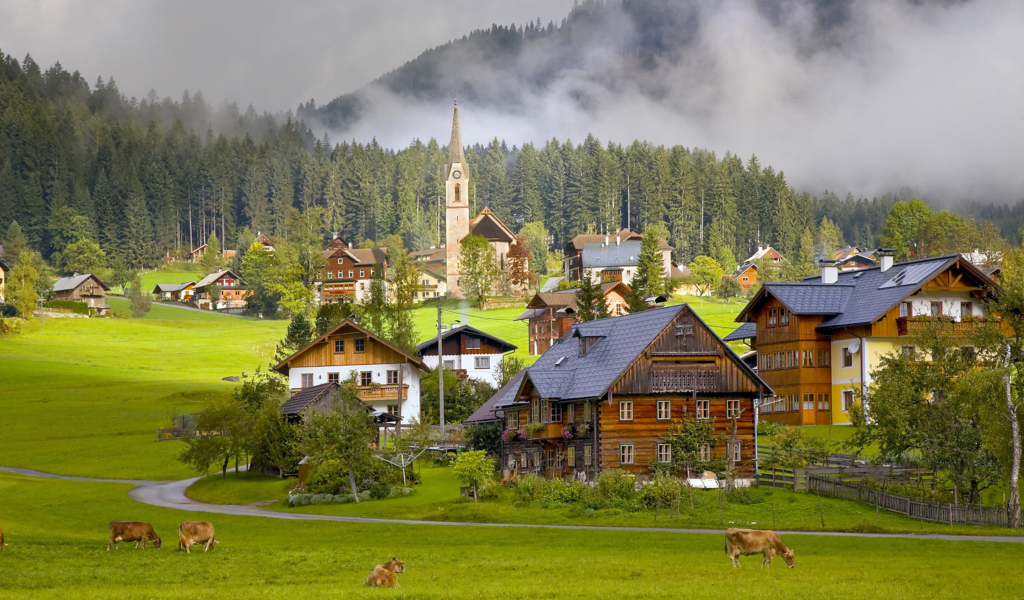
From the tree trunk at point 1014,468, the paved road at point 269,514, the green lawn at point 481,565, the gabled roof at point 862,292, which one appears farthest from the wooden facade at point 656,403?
the gabled roof at point 862,292

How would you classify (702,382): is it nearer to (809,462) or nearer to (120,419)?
(809,462)

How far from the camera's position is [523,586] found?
24.7 metres

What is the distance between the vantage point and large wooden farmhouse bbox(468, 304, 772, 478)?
53781mm

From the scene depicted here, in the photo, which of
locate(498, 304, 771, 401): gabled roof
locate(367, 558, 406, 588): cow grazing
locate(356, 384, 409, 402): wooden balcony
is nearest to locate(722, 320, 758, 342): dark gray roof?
locate(498, 304, 771, 401): gabled roof

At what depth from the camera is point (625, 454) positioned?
176 ft

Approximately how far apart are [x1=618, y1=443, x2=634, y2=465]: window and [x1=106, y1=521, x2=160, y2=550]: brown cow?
26325 millimetres

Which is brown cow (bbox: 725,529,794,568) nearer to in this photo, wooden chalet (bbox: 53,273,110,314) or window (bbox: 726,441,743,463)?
window (bbox: 726,441,743,463)

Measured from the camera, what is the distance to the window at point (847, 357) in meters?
68.4

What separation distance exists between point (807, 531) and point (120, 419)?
61063 millimetres

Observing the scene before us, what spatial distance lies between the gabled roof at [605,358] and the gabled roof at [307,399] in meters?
11.9

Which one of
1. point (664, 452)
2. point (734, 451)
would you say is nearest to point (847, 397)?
point (734, 451)

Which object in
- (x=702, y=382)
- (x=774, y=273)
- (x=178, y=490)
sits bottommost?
(x=178, y=490)

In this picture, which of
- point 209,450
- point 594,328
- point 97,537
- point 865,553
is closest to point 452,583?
point 865,553

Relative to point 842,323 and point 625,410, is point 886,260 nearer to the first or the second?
point 842,323
